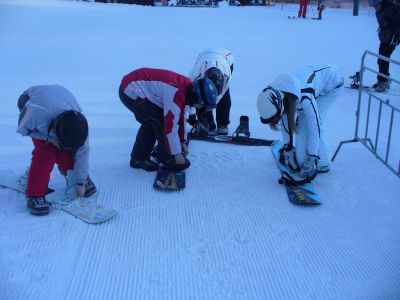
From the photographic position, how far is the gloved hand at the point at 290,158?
4012 mm

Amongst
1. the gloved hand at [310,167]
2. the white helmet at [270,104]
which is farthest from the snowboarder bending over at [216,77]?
the gloved hand at [310,167]

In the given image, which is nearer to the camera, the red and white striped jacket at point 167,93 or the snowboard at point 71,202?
the snowboard at point 71,202

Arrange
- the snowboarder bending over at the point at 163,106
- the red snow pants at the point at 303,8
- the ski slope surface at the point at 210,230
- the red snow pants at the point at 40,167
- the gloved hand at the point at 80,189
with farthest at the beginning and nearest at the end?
the red snow pants at the point at 303,8, the snowboarder bending over at the point at 163,106, the gloved hand at the point at 80,189, the red snow pants at the point at 40,167, the ski slope surface at the point at 210,230

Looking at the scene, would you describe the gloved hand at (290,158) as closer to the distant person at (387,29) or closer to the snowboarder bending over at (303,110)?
the snowboarder bending over at (303,110)

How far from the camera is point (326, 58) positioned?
945 cm

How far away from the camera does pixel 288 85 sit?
3.48 meters

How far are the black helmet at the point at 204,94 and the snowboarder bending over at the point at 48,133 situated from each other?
0.94 metres

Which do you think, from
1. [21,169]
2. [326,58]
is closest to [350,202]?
[21,169]

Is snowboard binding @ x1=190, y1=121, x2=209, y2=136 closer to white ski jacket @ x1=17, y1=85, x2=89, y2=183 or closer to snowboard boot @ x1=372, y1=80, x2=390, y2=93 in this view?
white ski jacket @ x1=17, y1=85, x2=89, y2=183

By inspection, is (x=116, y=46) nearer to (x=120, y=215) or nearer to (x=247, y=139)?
(x=247, y=139)

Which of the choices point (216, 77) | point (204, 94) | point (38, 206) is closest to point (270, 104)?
point (204, 94)

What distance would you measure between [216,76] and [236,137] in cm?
82

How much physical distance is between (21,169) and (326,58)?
7.23m

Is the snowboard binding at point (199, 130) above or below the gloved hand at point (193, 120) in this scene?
below
